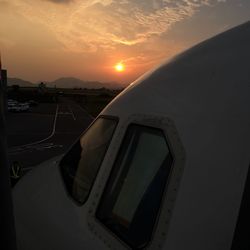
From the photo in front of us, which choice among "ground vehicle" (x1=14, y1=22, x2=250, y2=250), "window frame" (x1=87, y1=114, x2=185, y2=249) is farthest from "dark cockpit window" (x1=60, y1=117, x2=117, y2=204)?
"window frame" (x1=87, y1=114, x2=185, y2=249)

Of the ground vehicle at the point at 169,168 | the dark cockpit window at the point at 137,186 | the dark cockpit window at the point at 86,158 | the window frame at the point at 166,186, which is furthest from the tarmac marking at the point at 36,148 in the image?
the dark cockpit window at the point at 137,186

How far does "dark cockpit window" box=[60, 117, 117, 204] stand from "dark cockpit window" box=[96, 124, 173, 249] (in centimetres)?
27

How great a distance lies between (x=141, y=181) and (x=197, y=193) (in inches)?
23.8

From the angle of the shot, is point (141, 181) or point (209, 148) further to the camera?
point (141, 181)

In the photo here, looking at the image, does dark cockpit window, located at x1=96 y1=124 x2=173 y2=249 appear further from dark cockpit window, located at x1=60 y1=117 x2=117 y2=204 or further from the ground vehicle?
dark cockpit window, located at x1=60 y1=117 x2=117 y2=204

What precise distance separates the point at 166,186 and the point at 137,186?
14.6 inches

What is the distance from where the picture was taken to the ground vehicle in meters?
2.08

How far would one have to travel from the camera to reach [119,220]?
280cm

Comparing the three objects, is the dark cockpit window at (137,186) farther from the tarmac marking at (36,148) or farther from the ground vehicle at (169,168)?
the tarmac marking at (36,148)

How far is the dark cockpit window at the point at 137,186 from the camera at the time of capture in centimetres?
251

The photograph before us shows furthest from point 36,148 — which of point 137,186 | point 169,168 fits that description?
point 169,168

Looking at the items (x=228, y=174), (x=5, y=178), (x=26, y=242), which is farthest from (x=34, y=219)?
(x=5, y=178)

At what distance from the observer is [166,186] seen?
2.41 m

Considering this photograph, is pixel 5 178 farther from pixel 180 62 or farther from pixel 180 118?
pixel 180 62
